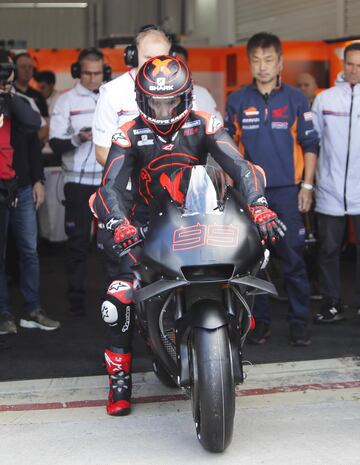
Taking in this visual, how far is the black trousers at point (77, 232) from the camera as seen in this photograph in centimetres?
755

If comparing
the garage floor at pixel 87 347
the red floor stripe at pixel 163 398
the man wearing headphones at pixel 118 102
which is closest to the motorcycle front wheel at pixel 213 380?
the red floor stripe at pixel 163 398

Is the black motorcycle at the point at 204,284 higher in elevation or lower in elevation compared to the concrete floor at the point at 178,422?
higher

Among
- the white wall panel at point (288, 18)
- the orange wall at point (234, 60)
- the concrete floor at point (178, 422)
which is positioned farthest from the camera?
the white wall panel at point (288, 18)

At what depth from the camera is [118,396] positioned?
16.6 feet

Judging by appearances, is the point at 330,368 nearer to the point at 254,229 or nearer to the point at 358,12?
the point at 254,229

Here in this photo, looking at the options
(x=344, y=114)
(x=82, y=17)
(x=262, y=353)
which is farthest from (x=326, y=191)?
(x=82, y=17)

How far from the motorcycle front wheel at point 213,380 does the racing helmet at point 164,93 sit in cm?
112

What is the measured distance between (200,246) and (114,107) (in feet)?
6.56

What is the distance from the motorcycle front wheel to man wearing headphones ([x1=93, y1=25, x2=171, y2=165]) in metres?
2.05

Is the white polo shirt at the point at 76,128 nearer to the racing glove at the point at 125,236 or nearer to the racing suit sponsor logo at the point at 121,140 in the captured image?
the racing suit sponsor logo at the point at 121,140

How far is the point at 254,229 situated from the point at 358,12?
718 centimetres

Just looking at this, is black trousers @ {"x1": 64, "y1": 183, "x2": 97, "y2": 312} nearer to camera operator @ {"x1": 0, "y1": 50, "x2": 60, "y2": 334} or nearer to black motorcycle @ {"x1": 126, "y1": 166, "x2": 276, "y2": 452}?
camera operator @ {"x1": 0, "y1": 50, "x2": 60, "y2": 334}

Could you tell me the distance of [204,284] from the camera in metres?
4.34

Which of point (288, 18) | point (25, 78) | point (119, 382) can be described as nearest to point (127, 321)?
point (119, 382)
